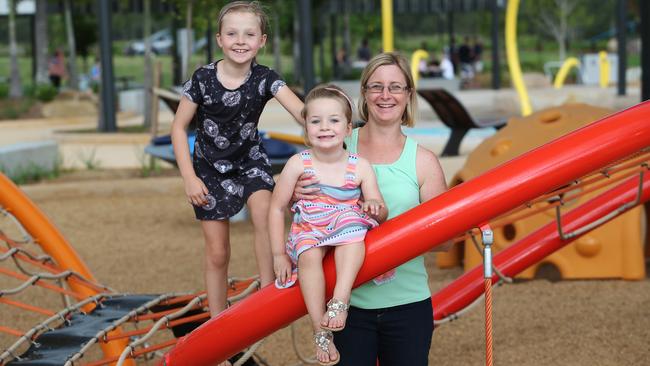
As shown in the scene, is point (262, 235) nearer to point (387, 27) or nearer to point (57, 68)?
point (387, 27)

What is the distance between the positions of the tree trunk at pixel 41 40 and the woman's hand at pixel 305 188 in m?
26.1

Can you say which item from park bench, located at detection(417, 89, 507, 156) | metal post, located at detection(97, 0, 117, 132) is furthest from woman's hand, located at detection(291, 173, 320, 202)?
metal post, located at detection(97, 0, 117, 132)

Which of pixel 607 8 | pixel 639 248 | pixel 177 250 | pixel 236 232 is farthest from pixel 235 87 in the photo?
pixel 607 8

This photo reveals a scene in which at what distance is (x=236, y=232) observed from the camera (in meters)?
8.50

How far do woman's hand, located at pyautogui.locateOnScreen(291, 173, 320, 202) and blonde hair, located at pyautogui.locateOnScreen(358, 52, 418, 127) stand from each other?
28 centimetres

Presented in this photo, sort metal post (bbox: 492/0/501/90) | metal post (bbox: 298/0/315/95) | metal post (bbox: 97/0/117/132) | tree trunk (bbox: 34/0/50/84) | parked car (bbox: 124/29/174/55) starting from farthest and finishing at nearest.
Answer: parked car (bbox: 124/29/174/55)
tree trunk (bbox: 34/0/50/84)
metal post (bbox: 492/0/501/90)
metal post (bbox: 97/0/117/132)
metal post (bbox: 298/0/315/95)

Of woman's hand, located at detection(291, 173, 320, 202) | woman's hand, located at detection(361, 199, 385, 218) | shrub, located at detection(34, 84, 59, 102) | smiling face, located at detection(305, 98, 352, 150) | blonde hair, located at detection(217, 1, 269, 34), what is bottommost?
shrub, located at detection(34, 84, 59, 102)

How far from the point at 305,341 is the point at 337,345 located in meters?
2.35

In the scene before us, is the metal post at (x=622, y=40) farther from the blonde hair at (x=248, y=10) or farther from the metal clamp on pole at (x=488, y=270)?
the metal clamp on pole at (x=488, y=270)

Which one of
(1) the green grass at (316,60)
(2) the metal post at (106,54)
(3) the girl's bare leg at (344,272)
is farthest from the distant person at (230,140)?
(1) the green grass at (316,60)

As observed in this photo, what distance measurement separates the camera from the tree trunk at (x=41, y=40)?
2817 centimetres

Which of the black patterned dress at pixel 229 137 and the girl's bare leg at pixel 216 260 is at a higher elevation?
the black patterned dress at pixel 229 137

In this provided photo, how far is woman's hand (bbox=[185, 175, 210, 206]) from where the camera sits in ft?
11.0

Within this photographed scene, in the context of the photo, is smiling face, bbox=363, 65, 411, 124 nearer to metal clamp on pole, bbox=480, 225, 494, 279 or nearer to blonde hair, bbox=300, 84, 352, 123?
blonde hair, bbox=300, 84, 352, 123
